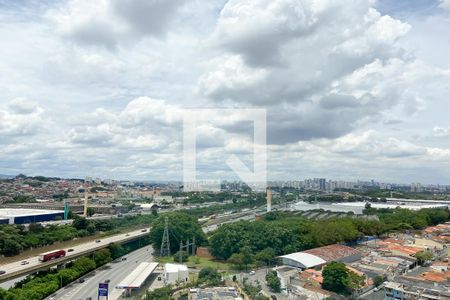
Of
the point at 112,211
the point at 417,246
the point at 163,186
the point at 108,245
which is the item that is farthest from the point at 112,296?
the point at 163,186

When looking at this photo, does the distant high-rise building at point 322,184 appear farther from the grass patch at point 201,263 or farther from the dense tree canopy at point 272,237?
the grass patch at point 201,263

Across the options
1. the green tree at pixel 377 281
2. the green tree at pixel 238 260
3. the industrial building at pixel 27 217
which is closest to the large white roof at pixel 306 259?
the green tree at pixel 238 260

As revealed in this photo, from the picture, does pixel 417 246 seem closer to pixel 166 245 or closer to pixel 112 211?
pixel 166 245

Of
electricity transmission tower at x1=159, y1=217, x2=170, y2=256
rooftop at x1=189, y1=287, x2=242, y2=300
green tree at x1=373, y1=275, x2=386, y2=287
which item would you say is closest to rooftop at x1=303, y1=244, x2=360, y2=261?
green tree at x1=373, y1=275, x2=386, y2=287

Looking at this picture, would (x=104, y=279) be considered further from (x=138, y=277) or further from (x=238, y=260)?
(x=238, y=260)

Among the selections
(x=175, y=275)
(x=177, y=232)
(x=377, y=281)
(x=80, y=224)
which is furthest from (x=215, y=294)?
(x=80, y=224)

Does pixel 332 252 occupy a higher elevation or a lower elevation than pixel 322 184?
lower

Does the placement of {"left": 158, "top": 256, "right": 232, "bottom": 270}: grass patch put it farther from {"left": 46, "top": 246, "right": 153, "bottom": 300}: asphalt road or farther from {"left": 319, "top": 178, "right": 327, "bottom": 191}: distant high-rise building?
{"left": 319, "top": 178, "right": 327, "bottom": 191}: distant high-rise building
